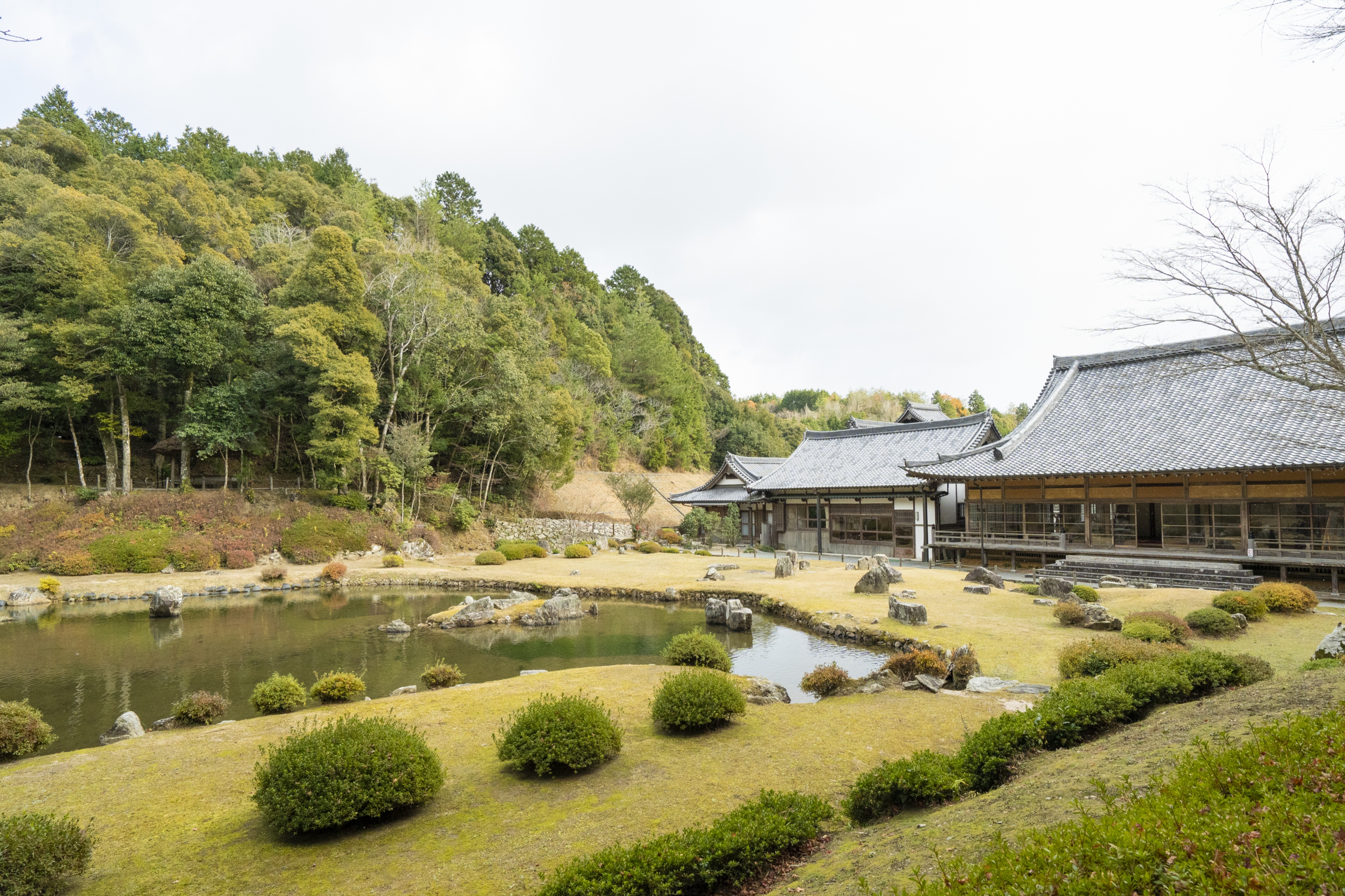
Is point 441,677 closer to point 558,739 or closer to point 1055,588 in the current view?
point 558,739

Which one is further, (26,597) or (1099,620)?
(26,597)

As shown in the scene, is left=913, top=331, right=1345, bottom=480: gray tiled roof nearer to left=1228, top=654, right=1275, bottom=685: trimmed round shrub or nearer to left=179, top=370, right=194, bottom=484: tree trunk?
left=1228, top=654, right=1275, bottom=685: trimmed round shrub

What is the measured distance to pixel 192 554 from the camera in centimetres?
2548

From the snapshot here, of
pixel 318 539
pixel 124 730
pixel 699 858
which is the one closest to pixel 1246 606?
pixel 699 858

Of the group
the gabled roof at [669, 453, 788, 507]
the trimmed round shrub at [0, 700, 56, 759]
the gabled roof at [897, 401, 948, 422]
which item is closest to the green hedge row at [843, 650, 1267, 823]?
the trimmed round shrub at [0, 700, 56, 759]

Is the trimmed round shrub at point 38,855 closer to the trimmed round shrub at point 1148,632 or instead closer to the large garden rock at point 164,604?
the trimmed round shrub at point 1148,632

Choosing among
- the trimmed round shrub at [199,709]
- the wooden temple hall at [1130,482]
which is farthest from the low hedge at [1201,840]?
the wooden temple hall at [1130,482]

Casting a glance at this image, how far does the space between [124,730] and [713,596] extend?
15.1 meters

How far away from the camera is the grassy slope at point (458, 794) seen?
4984 millimetres

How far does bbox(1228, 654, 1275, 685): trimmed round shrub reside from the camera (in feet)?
25.1

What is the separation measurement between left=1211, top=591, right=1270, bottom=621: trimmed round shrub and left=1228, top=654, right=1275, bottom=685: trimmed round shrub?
20.9 ft

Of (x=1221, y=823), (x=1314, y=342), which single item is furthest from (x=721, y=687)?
(x=1314, y=342)

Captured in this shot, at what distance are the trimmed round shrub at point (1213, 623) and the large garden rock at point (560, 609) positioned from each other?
14.8 m

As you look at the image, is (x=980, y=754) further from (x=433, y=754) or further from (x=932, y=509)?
(x=932, y=509)
